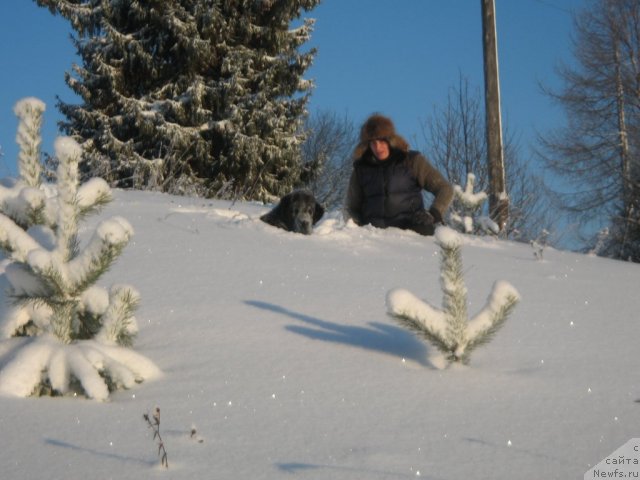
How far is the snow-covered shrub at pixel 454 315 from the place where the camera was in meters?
2.26

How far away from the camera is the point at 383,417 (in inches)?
71.4

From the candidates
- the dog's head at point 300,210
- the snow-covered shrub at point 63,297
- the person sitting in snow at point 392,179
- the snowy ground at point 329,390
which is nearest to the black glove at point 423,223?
the person sitting in snow at point 392,179

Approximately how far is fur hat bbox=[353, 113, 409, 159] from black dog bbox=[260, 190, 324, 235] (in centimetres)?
77

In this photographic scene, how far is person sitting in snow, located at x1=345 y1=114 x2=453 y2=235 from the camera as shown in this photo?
602 cm

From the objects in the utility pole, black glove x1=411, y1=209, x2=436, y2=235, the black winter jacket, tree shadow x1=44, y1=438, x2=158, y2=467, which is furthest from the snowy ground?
the utility pole

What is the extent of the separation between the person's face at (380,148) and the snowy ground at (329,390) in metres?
2.34

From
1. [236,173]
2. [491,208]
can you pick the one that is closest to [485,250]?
[491,208]

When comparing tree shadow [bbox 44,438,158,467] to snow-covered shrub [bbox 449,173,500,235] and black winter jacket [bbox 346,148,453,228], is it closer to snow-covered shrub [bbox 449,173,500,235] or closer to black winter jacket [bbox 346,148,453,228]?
black winter jacket [bbox 346,148,453,228]

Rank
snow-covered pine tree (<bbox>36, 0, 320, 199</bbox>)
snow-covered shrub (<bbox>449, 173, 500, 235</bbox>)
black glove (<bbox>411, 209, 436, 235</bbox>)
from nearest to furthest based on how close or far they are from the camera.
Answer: black glove (<bbox>411, 209, 436, 235</bbox>) → snow-covered shrub (<bbox>449, 173, 500, 235</bbox>) → snow-covered pine tree (<bbox>36, 0, 320, 199</bbox>)

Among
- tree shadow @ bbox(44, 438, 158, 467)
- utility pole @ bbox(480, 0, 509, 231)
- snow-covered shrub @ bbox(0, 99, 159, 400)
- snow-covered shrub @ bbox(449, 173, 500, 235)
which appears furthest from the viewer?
utility pole @ bbox(480, 0, 509, 231)

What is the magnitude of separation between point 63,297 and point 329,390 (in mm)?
875

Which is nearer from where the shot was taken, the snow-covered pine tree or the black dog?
the black dog

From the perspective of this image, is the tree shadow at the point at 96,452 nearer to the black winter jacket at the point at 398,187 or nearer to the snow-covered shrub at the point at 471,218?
the black winter jacket at the point at 398,187

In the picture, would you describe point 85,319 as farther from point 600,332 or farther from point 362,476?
point 600,332
